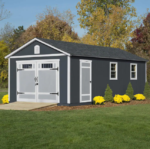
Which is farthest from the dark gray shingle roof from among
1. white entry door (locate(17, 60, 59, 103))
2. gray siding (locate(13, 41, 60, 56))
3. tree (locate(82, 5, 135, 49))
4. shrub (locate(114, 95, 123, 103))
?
tree (locate(82, 5, 135, 49))

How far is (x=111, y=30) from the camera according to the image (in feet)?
108

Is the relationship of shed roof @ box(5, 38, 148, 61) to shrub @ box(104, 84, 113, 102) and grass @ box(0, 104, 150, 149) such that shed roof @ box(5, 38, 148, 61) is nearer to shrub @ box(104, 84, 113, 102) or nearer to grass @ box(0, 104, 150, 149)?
shrub @ box(104, 84, 113, 102)

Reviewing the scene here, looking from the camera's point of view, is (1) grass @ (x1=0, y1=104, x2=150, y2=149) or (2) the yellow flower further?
(2) the yellow flower

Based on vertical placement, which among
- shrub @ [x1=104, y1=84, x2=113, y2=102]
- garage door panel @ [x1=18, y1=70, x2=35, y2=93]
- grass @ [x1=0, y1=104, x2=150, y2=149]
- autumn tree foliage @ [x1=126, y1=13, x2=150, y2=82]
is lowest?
grass @ [x1=0, y1=104, x2=150, y2=149]

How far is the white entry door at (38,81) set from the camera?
1570 centimetres

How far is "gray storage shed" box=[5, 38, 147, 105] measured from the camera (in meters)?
15.4

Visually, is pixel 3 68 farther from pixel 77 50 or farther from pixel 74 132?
pixel 74 132

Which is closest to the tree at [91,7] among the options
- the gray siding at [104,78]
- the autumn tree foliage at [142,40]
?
the autumn tree foliage at [142,40]

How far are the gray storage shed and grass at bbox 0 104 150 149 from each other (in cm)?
451

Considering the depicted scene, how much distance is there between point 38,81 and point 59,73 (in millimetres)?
1413

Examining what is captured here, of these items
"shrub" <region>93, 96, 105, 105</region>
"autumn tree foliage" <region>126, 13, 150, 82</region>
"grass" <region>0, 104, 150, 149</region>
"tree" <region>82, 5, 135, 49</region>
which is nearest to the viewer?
"grass" <region>0, 104, 150, 149</region>

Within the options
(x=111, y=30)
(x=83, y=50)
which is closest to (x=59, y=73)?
(x=83, y=50)

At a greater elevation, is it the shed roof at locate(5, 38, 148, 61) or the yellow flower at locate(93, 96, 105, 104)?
the shed roof at locate(5, 38, 148, 61)

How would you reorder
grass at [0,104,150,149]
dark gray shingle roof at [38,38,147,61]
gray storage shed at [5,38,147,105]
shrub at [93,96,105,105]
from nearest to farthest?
1. grass at [0,104,150,149]
2. gray storage shed at [5,38,147,105]
3. dark gray shingle roof at [38,38,147,61]
4. shrub at [93,96,105,105]
